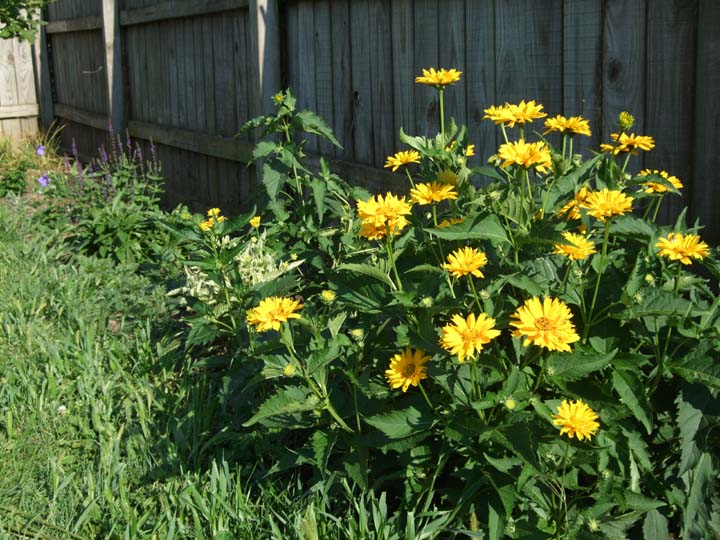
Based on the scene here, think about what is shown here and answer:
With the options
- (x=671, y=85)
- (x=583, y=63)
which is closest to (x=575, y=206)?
(x=671, y=85)

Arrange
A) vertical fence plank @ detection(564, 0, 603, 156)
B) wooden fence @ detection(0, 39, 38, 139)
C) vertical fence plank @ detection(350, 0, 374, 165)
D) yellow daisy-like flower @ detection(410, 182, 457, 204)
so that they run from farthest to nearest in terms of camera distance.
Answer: wooden fence @ detection(0, 39, 38, 139), vertical fence plank @ detection(350, 0, 374, 165), vertical fence plank @ detection(564, 0, 603, 156), yellow daisy-like flower @ detection(410, 182, 457, 204)

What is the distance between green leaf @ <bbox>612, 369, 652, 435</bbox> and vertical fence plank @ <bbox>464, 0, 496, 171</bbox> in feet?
6.13

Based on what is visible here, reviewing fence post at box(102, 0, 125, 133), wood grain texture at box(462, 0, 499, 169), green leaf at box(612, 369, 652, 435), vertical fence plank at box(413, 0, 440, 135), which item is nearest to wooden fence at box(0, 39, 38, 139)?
fence post at box(102, 0, 125, 133)

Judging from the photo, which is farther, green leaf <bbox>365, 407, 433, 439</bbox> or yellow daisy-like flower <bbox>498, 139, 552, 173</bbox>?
green leaf <bbox>365, 407, 433, 439</bbox>

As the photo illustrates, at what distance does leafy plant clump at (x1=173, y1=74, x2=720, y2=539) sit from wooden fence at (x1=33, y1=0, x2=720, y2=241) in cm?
66

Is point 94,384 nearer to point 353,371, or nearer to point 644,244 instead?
point 353,371

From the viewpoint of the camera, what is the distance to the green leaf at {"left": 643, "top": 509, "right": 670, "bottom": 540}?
91.4 inches

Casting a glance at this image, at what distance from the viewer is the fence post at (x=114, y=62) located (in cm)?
843

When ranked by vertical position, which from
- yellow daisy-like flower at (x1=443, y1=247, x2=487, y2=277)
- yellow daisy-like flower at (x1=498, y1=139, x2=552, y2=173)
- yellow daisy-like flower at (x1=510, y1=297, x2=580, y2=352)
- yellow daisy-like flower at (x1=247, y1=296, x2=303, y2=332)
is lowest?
yellow daisy-like flower at (x1=247, y1=296, x2=303, y2=332)

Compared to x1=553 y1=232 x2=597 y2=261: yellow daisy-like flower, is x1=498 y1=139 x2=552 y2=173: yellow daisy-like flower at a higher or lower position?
higher

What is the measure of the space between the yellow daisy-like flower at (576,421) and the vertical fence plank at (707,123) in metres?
1.17

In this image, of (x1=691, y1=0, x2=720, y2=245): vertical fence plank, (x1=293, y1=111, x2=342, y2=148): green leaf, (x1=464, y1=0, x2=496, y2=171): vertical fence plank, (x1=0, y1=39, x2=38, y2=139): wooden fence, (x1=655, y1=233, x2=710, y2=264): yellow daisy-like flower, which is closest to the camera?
(x1=655, y1=233, x2=710, y2=264): yellow daisy-like flower

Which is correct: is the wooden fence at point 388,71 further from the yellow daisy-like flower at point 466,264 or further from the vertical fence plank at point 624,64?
the yellow daisy-like flower at point 466,264

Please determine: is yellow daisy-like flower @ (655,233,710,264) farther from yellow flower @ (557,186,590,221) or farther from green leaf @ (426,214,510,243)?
green leaf @ (426,214,510,243)
